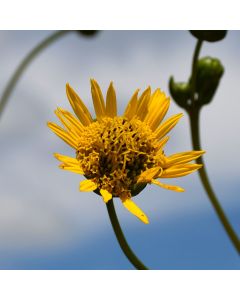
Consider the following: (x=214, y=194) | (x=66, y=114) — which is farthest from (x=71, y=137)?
(x=214, y=194)

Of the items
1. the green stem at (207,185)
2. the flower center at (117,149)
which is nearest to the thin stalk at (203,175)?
the green stem at (207,185)

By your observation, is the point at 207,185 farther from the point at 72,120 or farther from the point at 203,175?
the point at 72,120

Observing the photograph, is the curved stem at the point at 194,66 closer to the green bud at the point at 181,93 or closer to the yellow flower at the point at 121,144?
the green bud at the point at 181,93

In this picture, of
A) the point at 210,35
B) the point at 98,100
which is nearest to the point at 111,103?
the point at 98,100

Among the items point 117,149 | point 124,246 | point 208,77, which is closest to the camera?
point 124,246

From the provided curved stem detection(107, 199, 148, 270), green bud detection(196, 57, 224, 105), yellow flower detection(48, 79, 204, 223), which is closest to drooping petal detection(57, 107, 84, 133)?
yellow flower detection(48, 79, 204, 223)

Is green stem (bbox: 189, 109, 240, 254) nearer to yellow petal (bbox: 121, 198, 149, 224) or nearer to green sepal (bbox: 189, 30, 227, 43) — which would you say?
green sepal (bbox: 189, 30, 227, 43)

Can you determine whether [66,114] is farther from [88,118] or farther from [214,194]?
[214,194]
